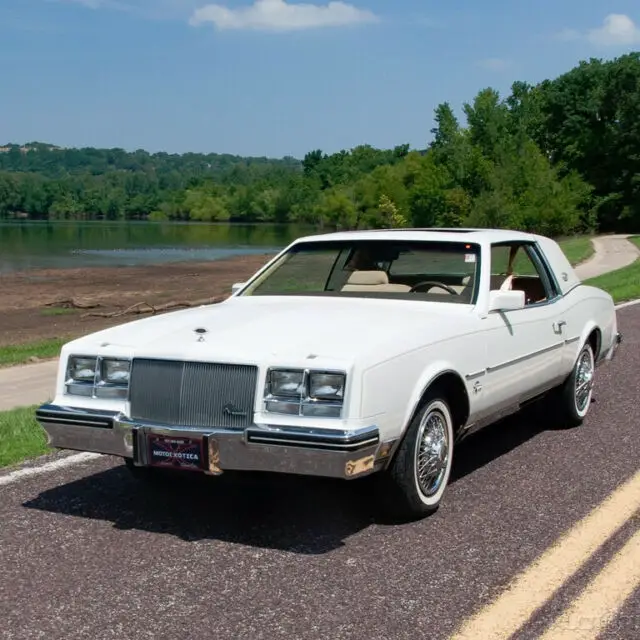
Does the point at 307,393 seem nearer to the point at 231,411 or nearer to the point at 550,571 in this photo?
the point at 231,411

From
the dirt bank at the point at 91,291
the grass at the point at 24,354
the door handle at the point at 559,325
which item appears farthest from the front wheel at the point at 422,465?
the dirt bank at the point at 91,291

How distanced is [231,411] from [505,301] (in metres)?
2.10

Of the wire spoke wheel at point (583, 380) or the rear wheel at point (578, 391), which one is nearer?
the rear wheel at point (578, 391)

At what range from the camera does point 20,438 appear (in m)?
6.75

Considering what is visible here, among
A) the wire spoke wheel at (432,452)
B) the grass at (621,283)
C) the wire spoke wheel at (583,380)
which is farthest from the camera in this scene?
the grass at (621,283)

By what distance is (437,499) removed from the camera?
198 inches

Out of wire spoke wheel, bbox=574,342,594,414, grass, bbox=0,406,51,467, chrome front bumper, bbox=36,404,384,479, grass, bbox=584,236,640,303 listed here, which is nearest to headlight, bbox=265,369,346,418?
chrome front bumper, bbox=36,404,384,479

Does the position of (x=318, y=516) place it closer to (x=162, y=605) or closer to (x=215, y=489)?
(x=215, y=489)

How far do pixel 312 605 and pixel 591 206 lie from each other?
7726 centimetres

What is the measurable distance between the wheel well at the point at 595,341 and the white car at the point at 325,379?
139cm

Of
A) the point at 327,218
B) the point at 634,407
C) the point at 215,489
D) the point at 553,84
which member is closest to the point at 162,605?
the point at 215,489

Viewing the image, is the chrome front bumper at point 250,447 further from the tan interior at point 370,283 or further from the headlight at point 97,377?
the tan interior at point 370,283

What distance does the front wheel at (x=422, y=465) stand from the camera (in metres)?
4.76

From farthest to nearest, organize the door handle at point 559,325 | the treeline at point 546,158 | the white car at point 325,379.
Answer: the treeline at point 546,158
the door handle at point 559,325
the white car at point 325,379
